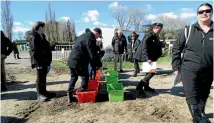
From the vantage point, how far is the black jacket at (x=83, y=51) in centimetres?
612

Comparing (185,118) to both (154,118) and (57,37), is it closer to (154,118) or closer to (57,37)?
(154,118)

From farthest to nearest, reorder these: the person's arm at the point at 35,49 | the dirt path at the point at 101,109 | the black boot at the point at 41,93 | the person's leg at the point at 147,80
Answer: the person's leg at the point at 147,80
the black boot at the point at 41,93
the person's arm at the point at 35,49
the dirt path at the point at 101,109

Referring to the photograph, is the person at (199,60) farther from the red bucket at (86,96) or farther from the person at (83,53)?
the red bucket at (86,96)

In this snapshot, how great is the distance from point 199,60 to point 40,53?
3.91 m

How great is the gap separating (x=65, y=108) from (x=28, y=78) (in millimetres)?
5146

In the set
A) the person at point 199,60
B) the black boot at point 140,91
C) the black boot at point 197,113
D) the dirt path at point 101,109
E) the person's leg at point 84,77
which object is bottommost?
the dirt path at point 101,109

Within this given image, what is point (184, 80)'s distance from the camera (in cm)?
410

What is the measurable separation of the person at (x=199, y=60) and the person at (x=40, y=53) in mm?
3517

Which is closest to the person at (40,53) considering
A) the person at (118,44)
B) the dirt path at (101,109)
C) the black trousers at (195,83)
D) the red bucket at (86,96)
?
the dirt path at (101,109)

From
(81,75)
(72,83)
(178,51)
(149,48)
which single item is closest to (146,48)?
(149,48)

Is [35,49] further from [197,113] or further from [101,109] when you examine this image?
[197,113]

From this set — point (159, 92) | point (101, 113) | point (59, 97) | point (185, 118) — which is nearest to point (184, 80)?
point (185, 118)

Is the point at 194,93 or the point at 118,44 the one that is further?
the point at 118,44

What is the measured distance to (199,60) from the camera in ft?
12.8
